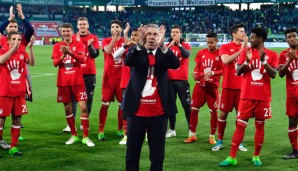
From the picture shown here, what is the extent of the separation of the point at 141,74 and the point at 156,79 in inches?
7.9

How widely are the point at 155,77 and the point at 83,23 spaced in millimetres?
4229

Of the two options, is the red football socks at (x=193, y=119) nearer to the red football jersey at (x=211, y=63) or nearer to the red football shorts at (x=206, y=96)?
the red football shorts at (x=206, y=96)

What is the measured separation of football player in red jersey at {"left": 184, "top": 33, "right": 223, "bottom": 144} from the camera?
29.1ft

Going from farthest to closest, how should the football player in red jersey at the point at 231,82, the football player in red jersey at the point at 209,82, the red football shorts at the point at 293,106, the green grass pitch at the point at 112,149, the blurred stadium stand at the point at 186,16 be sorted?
1. the blurred stadium stand at the point at 186,16
2. the football player in red jersey at the point at 209,82
3. the football player in red jersey at the point at 231,82
4. the red football shorts at the point at 293,106
5. the green grass pitch at the point at 112,149

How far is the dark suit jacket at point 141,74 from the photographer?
5.41 meters

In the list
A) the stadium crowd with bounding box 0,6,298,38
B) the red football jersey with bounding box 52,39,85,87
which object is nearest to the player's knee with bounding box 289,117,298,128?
the red football jersey with bounding box 52,39,85,87

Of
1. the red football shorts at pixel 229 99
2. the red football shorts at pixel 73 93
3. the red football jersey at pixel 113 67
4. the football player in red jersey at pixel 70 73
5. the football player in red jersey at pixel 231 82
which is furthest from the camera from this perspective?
the red football jersey at pixel 113 67

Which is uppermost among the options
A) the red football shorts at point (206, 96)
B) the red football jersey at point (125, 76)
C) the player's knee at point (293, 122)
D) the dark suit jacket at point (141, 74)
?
the dark suit jacket at point (141, 74)

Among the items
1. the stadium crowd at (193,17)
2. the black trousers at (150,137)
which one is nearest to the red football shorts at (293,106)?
the black trousers at (150,137)

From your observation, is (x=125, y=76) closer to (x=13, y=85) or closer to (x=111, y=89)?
(x=111, y=89)

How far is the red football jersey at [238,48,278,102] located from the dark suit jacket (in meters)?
2.01

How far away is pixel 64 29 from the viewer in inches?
337

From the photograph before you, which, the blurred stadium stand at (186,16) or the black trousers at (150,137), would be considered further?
the blurred stadium stand at (186,16)

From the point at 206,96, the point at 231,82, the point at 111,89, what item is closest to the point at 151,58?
the point at 231,82
